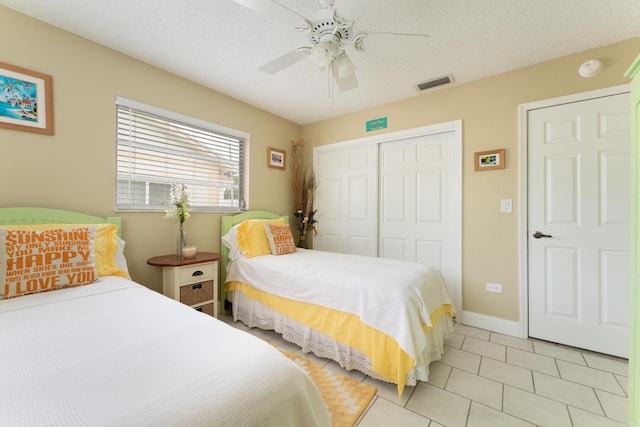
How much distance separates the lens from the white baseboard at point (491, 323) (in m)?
2.53

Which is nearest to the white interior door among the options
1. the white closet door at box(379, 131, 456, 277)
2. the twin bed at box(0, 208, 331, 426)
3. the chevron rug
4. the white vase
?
the white closet door at box(379, 131, 456, 277)

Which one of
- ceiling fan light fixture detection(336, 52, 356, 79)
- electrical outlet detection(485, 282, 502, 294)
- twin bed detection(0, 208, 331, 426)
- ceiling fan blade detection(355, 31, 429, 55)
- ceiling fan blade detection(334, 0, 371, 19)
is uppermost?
ceiling fan blade detection(334, 0, 371, 19)

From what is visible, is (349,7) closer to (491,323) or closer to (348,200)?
(348,200)

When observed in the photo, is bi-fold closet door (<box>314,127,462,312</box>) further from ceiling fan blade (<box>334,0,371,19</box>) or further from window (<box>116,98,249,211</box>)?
ceiling fan blade (<box>334,0,371,19</box>)

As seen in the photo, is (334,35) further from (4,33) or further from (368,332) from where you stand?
(4,33)

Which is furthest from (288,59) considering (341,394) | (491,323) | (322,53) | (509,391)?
(491,323)

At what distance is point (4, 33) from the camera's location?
5.79 feet

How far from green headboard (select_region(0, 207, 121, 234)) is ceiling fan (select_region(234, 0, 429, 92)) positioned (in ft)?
5.91

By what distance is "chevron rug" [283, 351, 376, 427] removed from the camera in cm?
151

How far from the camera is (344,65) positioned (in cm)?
171

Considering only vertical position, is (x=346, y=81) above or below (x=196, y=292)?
above

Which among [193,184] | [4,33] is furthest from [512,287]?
[4,33]

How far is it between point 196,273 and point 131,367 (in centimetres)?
170

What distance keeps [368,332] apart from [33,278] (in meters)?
2.02
